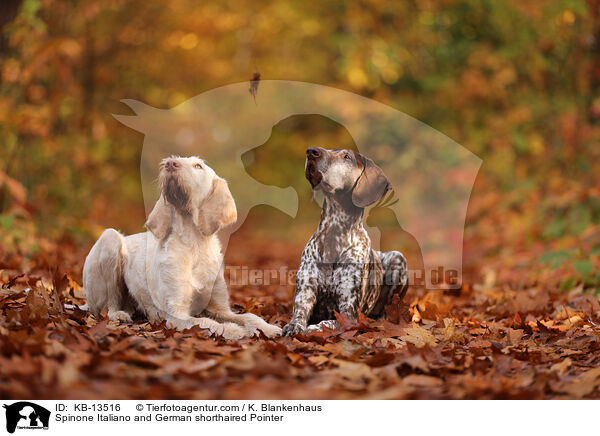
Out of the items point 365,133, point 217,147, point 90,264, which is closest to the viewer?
point 90,264

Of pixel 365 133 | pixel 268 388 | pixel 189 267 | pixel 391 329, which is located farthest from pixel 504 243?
pixel 268 388

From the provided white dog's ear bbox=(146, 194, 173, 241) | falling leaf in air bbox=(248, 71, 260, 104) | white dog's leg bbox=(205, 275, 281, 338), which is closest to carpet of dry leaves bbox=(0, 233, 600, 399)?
white dog's leg bbox=(205, 275, 281, 338)

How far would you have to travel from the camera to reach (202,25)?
1491cm

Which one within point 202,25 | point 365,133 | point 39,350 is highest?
point 202,25

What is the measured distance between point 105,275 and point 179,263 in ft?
2.37

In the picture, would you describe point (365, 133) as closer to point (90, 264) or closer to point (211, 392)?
point (90, 264)

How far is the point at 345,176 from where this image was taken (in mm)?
4531

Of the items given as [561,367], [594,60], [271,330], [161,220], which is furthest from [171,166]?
[594,60]

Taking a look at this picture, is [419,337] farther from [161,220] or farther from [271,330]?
[161,220]

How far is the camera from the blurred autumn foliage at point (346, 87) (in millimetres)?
7855

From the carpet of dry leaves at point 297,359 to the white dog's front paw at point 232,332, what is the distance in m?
0.16

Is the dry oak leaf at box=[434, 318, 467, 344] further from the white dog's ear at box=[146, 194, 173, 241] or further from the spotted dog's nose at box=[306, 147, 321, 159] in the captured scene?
the white dog's ear at box=[146, 194, 173, 241]

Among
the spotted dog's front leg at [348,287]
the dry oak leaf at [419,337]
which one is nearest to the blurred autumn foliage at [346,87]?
the dry oak leaf at [419,337]

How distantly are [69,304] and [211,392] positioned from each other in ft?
8.45
